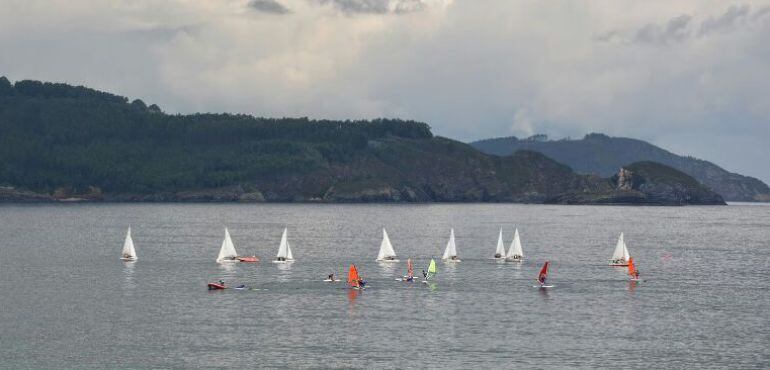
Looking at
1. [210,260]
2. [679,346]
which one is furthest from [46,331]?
[210,260]

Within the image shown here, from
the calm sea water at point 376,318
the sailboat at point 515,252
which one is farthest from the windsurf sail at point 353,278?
the sailboat at point 515,252

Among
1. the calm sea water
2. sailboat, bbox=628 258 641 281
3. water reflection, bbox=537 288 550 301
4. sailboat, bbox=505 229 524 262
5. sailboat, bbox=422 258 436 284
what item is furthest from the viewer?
sailboat, bbox=505 229 524 262

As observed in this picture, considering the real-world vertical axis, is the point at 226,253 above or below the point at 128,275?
above

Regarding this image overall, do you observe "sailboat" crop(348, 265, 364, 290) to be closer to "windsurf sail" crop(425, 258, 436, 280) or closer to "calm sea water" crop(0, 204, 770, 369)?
"calm sea water" crop(0, 204, 770, 369)

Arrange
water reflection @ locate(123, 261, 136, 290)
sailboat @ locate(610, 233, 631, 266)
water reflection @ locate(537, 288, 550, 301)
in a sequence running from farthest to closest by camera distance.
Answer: sailboat @ locate(610, 233, 631, 266)
water reflection @ locate(123, 261, 136, 290)
water reflection @ locate(537, 288, 550, 301)

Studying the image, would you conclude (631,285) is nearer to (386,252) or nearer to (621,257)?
(621,257)

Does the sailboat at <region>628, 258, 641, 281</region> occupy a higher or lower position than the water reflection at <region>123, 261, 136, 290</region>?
higher

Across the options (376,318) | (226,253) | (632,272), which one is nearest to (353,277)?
(376,318)

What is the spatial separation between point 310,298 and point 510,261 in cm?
6203

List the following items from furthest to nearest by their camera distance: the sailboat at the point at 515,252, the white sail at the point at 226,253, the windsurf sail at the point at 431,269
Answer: the sailboat at the point at 515,252, the white sail at the point at 226,253, the windsurf sail at the point at 431,269

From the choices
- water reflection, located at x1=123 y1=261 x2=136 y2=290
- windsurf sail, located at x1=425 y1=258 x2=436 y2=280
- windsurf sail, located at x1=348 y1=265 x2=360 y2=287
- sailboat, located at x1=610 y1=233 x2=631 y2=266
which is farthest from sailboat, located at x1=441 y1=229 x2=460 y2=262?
water reflection, located at x1=123 y1=261 x2=136 y2=290

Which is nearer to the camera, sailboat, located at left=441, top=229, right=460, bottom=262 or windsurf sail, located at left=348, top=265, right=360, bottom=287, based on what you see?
windsurf sail, located at left=348, top=265, right=360, bottom=287

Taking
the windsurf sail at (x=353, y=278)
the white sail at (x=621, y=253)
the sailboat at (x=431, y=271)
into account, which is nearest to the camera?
the windsurf sail at (x=353, y=278)

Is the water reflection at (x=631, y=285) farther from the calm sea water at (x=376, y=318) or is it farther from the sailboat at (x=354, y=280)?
the sailboat at (x=354, y=280)
